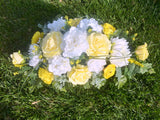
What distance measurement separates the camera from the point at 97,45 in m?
0.99

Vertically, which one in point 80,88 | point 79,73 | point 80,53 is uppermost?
point 80,53

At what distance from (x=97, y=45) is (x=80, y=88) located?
71cm

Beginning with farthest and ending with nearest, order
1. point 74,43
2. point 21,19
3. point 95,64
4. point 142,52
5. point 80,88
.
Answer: point 21,19
point 80,88
point 142,52
point 95,64
point 74,43

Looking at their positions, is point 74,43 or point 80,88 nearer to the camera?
point 74,43

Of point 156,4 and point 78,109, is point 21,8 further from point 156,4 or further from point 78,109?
point 156,4

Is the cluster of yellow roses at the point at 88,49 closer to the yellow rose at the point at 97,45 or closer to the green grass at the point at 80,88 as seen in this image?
the yellow rose at the point at 97,45

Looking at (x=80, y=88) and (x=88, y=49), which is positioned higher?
(x=88, y=49)

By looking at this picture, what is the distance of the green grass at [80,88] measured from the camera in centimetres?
154

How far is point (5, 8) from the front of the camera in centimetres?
189

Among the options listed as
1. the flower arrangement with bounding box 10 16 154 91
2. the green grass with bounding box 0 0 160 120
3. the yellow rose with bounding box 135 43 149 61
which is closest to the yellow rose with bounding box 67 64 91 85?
the flower arrangement with bounding box 10 16 154 91

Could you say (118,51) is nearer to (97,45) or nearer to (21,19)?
(97,45)

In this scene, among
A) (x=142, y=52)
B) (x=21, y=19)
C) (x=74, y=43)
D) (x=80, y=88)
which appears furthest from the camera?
(x=21, y=19)

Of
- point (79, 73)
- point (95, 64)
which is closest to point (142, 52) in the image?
point (95, 64)

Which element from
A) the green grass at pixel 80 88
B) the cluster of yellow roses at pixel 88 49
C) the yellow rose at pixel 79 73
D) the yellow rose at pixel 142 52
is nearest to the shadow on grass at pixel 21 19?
the green grass at pixel 80 88
